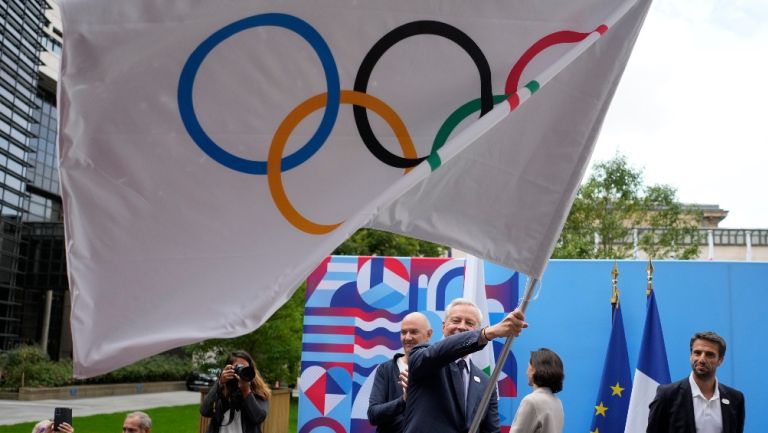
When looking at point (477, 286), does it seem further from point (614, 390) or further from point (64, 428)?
point (64, 428)

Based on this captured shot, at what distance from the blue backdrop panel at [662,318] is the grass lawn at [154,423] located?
35.4 feet

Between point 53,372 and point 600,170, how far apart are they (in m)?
22.5

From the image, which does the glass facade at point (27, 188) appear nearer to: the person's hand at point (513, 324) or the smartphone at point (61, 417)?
the smartphone at point (61, 417)

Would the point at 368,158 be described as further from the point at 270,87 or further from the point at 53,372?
the point at 53,372

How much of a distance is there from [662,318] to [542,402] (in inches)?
148

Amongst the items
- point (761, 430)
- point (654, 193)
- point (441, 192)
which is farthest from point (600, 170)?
point (441, 192)

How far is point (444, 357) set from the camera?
12.3ft

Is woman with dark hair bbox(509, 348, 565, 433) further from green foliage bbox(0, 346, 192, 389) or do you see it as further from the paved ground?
green foliage bbox(0, 346, 192, 389)

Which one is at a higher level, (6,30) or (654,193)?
(6,30)

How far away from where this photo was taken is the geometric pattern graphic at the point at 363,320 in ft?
27.1

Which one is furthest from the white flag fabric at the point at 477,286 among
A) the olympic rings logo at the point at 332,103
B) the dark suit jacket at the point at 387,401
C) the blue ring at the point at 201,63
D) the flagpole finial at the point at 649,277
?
the blue ring at the point at 201,63

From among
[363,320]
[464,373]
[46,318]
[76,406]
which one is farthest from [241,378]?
[46,318]

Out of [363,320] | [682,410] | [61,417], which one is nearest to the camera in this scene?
[682,410]

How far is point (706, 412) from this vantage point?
16.8 ft
